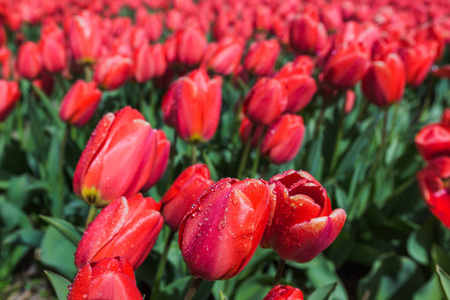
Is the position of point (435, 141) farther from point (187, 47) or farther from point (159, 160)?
point (187, 47)

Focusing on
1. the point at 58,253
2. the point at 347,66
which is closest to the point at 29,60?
the point at 58,253

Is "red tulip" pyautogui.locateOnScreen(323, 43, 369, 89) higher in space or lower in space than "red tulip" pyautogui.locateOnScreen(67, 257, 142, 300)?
lower

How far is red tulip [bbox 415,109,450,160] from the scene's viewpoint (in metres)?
1.23

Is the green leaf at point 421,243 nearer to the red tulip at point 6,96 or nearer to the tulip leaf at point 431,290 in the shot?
the tulip leaf at point 431,290

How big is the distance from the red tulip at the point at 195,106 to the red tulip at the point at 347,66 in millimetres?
472

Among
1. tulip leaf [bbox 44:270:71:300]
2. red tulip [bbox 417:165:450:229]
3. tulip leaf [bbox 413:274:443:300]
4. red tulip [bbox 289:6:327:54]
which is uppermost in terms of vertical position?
tulip leaf [bbox 44:270:71:300]

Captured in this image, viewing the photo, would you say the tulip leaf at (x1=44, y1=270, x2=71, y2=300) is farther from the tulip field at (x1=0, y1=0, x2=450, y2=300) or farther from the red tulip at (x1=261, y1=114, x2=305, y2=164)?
the red tulip at (x1=261, y1=114, x2=305, y2=164)

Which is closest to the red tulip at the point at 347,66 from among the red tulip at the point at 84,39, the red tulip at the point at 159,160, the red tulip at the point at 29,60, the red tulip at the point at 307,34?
the red tulip at the point at 307,34

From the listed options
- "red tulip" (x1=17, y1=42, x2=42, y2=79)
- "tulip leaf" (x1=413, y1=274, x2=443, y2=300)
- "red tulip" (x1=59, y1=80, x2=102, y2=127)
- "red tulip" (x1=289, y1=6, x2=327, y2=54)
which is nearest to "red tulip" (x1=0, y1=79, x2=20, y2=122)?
"red tulip" (x1=59, y1=80, x2=102, y2=127)

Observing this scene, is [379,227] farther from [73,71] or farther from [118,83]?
[73,71]

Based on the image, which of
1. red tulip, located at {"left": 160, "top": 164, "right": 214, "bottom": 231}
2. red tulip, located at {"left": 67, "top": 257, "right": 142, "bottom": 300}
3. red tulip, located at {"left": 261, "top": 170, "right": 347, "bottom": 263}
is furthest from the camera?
red tulip, located at {"left": 160, "top": 164, "right": 214, "bottom": 231}

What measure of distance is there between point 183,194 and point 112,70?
912 millimetres

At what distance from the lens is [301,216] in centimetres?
58

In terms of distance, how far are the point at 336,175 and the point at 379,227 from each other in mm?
256
